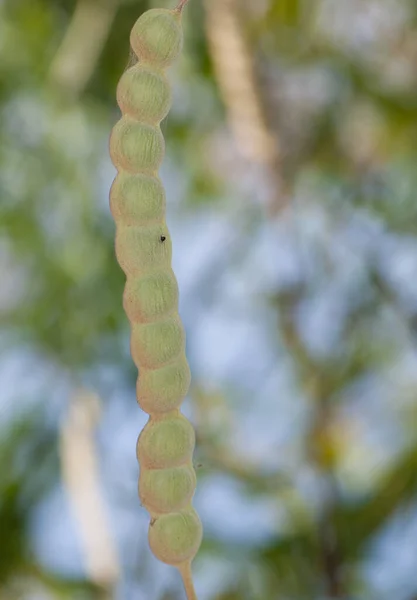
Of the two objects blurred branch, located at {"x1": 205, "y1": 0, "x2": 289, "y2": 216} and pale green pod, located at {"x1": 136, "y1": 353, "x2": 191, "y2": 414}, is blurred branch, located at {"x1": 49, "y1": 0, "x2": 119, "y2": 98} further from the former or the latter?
pale green pod, located at {"x1": 136, "y1": 353, "x2": 191, "y2": 414}

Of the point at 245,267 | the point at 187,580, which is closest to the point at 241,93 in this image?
the point at 245,267

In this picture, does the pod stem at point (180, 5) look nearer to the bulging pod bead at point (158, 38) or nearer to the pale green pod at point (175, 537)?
the bulging pod bead at point (158, 38)

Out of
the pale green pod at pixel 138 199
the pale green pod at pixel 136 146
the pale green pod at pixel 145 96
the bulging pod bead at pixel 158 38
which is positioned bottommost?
the pale green pod at pixel 138 199

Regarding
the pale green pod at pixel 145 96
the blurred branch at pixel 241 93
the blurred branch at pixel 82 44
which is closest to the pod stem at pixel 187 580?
the pale green pod at pixel 145 96

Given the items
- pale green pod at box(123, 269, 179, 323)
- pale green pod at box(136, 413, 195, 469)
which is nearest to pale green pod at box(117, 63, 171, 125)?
pale green pod at box(123, 269, 179, 323)

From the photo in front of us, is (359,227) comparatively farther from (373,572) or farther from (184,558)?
(184,558)

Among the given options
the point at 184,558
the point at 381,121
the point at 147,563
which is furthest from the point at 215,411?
the point at 184,558
